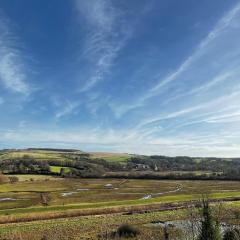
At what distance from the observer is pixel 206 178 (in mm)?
173625

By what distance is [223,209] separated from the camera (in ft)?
222

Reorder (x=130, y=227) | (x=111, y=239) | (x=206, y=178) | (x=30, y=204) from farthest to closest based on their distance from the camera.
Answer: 1. (x=206, y=178)
2. (x=30, y=204)
3. (x=130, y=227)
4. (x=111, y=239)

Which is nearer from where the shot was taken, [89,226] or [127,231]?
[127,231]

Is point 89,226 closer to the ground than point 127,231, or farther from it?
closer to the ground

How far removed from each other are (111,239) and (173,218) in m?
20.4

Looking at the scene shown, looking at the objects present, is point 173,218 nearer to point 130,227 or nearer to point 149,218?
point 149,218

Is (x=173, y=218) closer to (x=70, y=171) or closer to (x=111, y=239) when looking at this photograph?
(x=111, y=239)

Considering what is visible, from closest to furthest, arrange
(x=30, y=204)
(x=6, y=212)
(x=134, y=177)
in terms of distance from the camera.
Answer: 1. (x=6, y=212)
2. (x=30, y=204)
3. (x=134, y=177)

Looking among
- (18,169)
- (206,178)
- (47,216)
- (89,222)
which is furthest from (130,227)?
(18,169)

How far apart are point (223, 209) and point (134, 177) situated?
123 meters

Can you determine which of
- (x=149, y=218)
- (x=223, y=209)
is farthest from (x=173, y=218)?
(x=223, y=209)

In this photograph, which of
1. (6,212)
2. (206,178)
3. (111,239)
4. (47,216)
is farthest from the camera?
(206,178)

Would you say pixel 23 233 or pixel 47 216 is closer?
pixel 23 233

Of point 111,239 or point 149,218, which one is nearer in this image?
point 111,239
